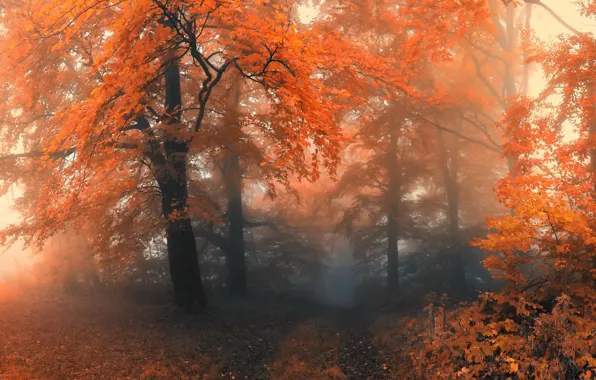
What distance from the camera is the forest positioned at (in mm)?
6402

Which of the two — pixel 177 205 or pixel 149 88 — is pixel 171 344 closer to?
pixel 177 205

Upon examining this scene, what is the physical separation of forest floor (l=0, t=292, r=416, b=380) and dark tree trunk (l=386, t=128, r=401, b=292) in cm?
492

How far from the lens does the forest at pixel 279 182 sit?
21.0 ft

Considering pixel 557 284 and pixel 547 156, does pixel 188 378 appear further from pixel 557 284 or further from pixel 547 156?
pixel 547 156

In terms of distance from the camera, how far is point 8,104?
1233cm

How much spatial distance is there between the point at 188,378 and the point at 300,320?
5675 millimetres

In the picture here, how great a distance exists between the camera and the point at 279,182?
1230cm

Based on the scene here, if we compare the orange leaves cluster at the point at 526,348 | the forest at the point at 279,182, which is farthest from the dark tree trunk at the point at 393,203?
the orange leaves cluster at the point at 526,348

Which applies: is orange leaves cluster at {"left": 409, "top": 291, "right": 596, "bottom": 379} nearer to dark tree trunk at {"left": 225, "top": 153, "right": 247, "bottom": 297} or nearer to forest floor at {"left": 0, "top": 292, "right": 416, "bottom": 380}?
forest floor at {"left": 0, "top": 292, "right": 416, "bottom": 380}

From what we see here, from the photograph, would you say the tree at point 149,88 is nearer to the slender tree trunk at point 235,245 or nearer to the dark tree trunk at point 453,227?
the slender tree trunk at point 235,245

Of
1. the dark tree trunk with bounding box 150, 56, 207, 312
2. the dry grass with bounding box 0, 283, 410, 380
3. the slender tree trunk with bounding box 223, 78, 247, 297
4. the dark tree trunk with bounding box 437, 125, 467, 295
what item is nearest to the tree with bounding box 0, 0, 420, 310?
the dark tree trunk with bounding box 150, 56, 207, 312

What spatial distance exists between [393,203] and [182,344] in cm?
1064

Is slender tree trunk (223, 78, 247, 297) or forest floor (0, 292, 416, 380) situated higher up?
slender tree trunk (223, 78, 247, 297)

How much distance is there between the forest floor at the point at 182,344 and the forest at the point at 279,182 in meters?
0.07
